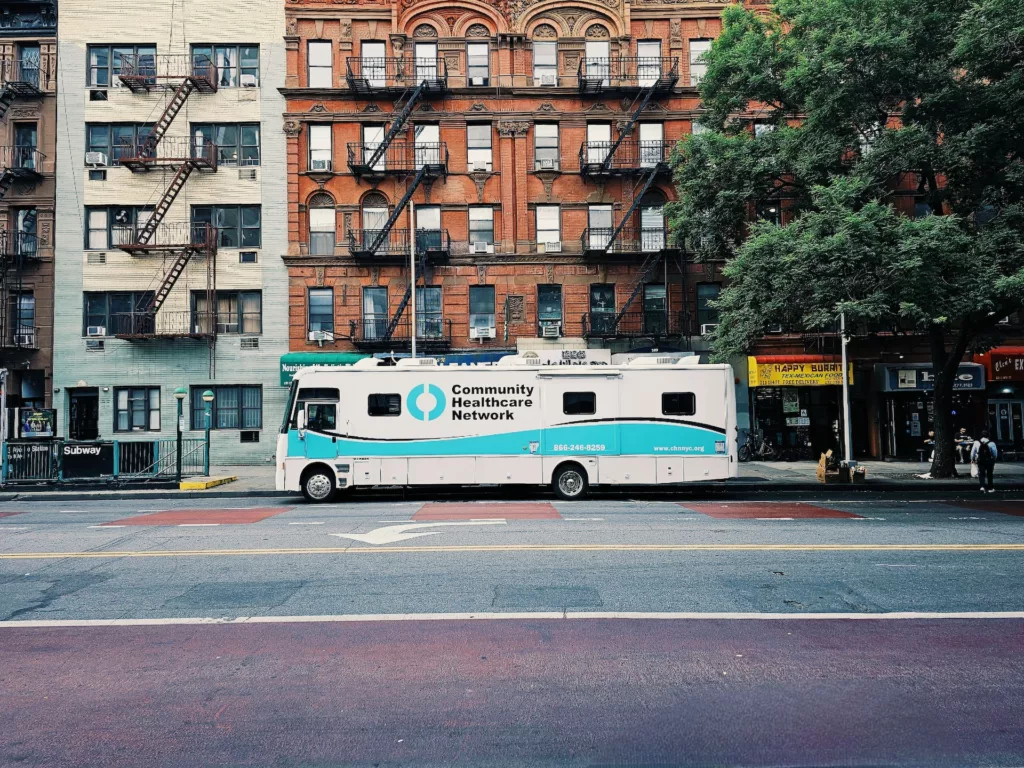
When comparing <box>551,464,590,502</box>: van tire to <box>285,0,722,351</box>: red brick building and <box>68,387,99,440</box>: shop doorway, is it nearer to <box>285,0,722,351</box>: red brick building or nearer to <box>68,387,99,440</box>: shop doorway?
<box>285,0,722,351</box>: red brick building

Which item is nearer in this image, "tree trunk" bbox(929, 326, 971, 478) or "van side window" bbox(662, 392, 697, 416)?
"van side window" bbox(662, 392, 697, 416)

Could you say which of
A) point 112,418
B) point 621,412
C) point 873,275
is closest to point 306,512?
point 621,412

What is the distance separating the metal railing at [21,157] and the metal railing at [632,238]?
22.2 meters

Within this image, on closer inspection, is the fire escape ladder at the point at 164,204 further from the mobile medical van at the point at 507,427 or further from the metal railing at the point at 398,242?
the mobile medical van at the point at 507,427

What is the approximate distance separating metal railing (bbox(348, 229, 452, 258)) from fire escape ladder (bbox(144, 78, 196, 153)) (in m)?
8.48

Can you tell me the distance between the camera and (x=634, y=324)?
29.5m

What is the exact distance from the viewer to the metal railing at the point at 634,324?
28969mm

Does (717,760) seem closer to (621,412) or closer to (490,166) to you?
(621,412)

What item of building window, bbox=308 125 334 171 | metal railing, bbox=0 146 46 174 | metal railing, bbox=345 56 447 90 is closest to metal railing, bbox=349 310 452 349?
building window, bbox=308 125 334 171

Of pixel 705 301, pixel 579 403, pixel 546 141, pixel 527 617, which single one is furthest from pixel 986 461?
pixel 546 141

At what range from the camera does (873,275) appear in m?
16.9

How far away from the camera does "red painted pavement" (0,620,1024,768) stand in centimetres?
424

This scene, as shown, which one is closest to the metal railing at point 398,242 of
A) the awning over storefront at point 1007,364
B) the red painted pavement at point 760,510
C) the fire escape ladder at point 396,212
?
the fire escape ladder at point 396,212

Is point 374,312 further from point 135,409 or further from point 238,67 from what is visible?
point 238,67
